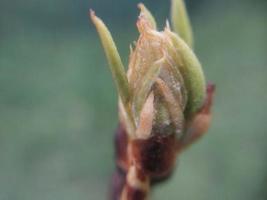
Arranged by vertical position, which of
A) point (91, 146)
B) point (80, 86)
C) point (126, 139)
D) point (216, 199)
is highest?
point (126, 139)

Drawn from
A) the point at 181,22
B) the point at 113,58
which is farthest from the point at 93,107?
the point at 113,58

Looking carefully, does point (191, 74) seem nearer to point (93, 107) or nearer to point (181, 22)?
point (181, 22)

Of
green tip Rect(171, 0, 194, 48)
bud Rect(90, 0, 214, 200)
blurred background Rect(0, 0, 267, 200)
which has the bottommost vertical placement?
blurred background Rect(0, 0, 267, 200)

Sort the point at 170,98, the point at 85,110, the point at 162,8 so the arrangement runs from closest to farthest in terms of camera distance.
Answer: the point at 170,98 < the point at 85,110 < the point at 162,8

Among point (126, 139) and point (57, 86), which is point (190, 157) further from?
point (126, 139)

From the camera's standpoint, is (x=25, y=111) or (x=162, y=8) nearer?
(x=25, y=111)

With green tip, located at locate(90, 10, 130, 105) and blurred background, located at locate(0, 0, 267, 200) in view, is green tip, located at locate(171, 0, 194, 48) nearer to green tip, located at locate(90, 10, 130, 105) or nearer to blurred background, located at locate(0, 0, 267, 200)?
green tip, located at locate(90, 10, 130, 105)

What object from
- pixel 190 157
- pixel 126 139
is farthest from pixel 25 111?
pixel 126 139

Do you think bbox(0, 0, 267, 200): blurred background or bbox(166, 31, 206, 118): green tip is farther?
bbox(0, 0, 267, 200): blurred background

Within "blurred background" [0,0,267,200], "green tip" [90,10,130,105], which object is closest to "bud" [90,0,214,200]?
"green tip" [90,10,130,105]
